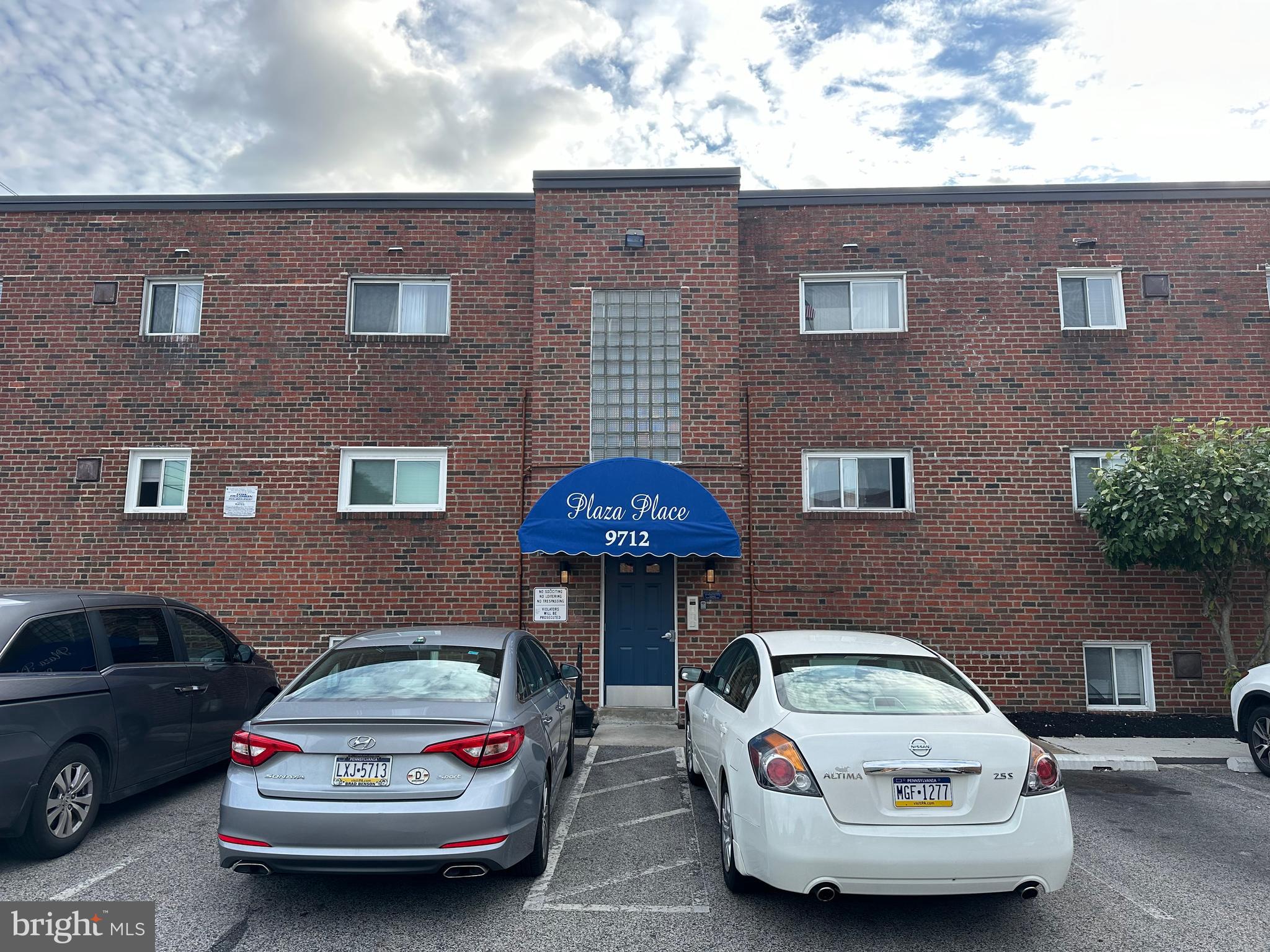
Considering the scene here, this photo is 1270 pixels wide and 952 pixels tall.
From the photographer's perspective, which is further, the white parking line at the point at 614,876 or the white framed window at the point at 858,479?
the white framed window at the point at 858,479

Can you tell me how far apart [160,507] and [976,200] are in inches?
484

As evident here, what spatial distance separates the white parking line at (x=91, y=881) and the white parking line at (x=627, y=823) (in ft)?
9.25

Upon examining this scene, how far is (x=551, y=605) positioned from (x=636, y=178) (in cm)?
603

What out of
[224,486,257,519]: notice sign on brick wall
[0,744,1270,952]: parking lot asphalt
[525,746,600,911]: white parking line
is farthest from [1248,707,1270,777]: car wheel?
[224,486,257,519]: notice sign on brick wall

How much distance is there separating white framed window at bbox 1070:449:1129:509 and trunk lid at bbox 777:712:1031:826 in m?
7.88

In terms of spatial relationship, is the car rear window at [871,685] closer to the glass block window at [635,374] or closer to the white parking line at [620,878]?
the white parking line at [620,878]

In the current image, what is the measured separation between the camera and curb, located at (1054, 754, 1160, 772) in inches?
320

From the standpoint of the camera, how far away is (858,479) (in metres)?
11.1

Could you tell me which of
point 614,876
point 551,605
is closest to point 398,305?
point 551,605

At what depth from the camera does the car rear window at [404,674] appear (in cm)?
484

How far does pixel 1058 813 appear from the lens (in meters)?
4.03

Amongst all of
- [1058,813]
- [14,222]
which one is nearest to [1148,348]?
[1058,813]

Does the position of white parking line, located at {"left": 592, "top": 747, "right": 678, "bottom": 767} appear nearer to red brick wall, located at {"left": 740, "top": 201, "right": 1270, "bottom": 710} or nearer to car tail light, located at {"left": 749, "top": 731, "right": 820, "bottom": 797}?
red brick wall, located at {"left": 740, "top": 201, "right": 1270, "bottom": 710}

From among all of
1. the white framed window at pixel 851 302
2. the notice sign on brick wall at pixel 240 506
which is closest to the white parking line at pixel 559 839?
the notice sign on brick wall at pixel 240 506
